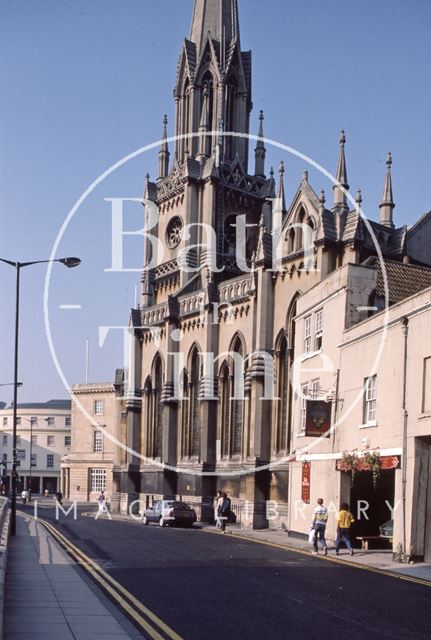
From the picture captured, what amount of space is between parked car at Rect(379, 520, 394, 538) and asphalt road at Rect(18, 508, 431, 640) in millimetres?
3677

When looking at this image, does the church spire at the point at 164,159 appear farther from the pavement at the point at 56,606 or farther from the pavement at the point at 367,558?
the pavement at the point at 56,606

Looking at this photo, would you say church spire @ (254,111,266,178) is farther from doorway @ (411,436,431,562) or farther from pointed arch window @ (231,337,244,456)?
doorway @ (411,436,431,562)

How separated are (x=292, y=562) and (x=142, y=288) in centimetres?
4653

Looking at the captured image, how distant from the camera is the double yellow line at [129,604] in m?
12.2

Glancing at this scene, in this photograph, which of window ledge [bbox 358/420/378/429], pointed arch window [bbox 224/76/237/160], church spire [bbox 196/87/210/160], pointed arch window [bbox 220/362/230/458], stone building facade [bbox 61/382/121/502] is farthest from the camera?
stone building facade [bbox 61/382/121/502]

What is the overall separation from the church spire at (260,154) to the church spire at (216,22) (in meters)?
6.79

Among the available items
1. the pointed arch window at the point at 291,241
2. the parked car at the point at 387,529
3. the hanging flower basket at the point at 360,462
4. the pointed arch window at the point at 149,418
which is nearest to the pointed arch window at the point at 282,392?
the pointed arch window at the point at 291,241

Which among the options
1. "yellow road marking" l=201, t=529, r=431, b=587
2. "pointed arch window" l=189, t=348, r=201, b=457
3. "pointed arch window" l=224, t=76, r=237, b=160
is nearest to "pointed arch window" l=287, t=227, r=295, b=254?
"pointed arch window" l=189, t=348, r=201, b=457

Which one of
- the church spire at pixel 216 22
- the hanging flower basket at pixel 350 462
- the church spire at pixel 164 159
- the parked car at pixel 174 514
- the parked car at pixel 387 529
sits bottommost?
the parked car at pixel 174 514

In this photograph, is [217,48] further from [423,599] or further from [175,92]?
[423,599]

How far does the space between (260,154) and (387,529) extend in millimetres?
45953

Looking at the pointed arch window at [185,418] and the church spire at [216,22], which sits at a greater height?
the church spire at [216,22]

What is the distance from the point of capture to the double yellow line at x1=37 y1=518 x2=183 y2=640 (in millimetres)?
12156

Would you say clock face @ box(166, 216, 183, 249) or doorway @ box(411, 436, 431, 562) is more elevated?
clock face @ box(166, 216, 183, 249)
